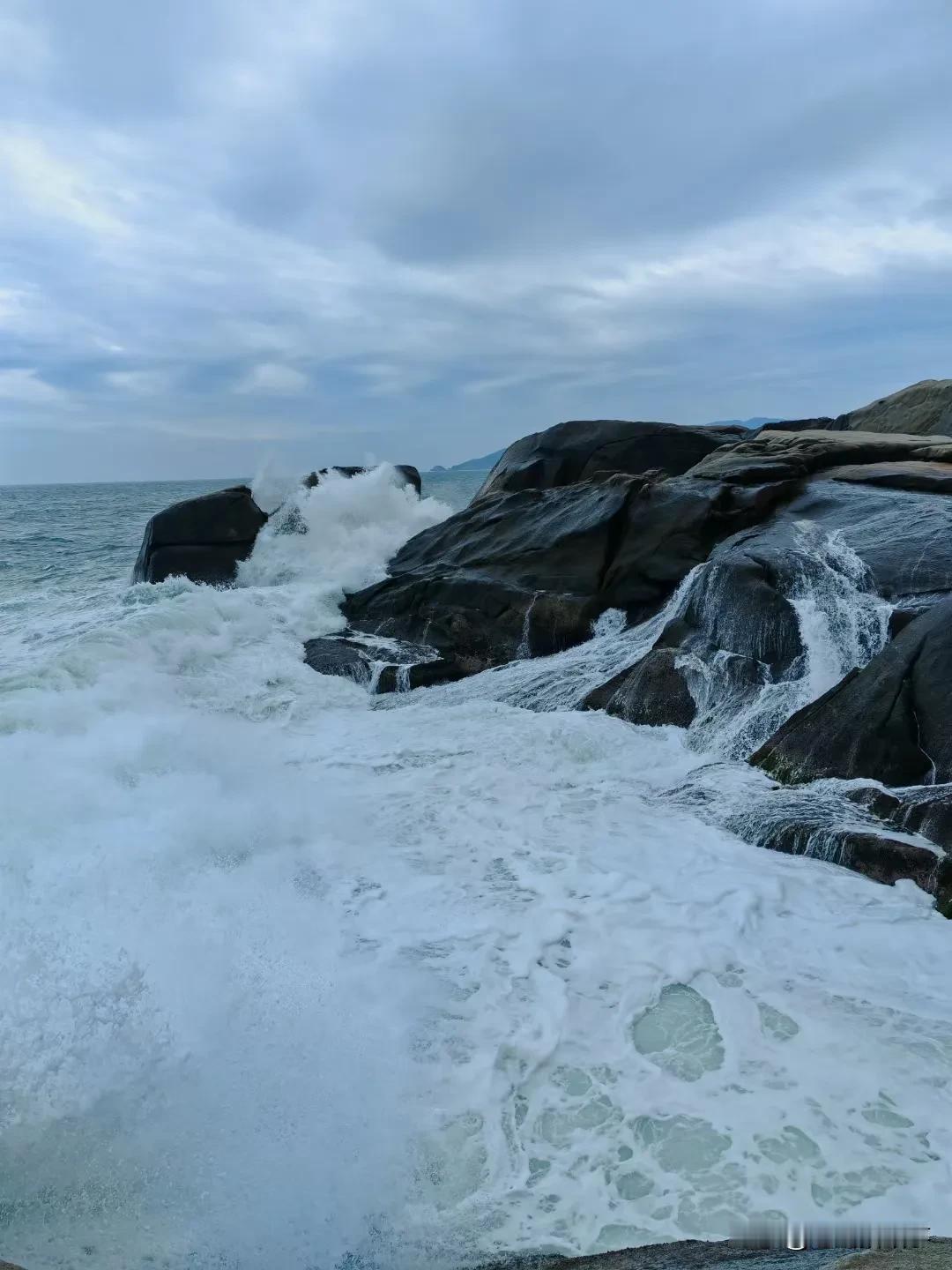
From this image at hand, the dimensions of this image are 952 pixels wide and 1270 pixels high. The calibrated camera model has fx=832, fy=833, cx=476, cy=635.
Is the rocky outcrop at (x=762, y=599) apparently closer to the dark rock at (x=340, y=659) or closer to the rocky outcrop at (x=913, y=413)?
the dark rock at (x=340, y=659)

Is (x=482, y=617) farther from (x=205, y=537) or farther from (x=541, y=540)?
(x=205, y=537)

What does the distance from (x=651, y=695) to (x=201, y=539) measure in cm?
1177

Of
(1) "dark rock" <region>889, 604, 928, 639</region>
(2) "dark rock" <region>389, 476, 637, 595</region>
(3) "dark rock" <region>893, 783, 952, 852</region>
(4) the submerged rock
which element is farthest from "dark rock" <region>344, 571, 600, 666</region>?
(3) "dark rock" <region>893, 783, 952, 852</region>

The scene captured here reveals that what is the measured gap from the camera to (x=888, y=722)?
6.57 metres

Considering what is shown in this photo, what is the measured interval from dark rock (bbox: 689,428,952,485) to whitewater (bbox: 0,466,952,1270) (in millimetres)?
3839

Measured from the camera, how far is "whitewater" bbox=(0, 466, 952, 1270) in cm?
307

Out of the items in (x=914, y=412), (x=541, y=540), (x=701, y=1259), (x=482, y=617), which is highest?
(x=914, y=412)

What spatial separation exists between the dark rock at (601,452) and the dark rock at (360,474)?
259 cm

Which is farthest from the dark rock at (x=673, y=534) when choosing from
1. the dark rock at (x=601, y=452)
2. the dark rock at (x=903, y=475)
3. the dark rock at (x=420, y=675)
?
the dark rock at (x=601, y=452)

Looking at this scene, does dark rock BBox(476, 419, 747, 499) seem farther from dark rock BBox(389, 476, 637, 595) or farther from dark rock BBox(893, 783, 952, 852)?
dark rock BBox(893, 783, 952, 852)

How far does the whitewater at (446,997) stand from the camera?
10.1 feet

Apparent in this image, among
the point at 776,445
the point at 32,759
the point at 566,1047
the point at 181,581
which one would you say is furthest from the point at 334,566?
the point at 566,1047

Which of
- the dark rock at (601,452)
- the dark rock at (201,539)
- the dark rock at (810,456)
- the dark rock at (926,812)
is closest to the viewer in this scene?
the dark rock at (926,812)

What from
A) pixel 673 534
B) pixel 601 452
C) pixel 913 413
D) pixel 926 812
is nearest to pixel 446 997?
pixel 926 812
